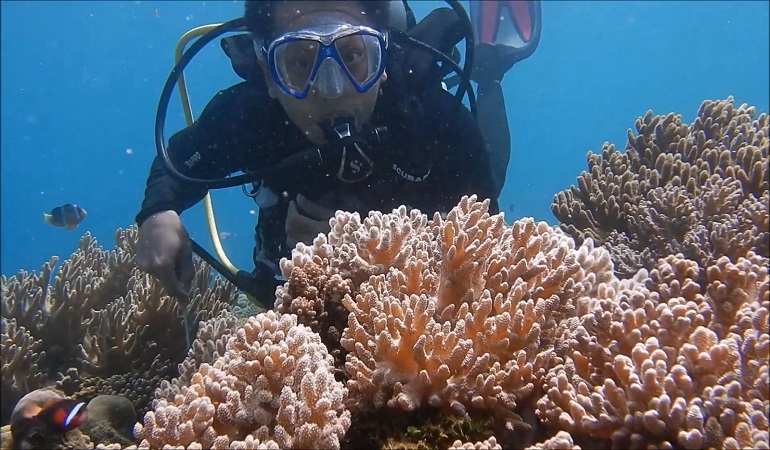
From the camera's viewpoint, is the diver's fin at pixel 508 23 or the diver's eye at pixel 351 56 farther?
the diver's fin at pixel 508 23

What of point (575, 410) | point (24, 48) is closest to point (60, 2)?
point (24, 48)

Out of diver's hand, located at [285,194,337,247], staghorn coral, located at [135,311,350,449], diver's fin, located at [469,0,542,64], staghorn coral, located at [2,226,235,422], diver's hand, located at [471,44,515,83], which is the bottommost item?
staghorn coral, located at [135,311,350,449]

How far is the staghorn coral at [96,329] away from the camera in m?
3.68

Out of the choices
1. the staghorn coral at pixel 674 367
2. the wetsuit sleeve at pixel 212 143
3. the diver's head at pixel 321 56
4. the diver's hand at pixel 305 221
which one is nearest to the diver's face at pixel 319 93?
the diver's head at pixel 321 56

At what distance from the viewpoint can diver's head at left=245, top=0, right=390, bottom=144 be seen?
3.89m

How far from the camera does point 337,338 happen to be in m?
2.06

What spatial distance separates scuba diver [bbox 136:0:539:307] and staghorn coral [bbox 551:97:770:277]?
91 cm

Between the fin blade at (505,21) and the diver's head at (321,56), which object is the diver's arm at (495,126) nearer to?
the fin blade at (505,21)

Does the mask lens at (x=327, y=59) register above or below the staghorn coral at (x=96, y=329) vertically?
above

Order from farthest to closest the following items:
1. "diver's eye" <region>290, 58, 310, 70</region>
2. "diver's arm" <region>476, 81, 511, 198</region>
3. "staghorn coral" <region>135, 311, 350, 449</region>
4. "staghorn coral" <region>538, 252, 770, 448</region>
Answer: "diver's arm" <region>476, 81, 511, 198</region>
"diver's eye" <region>290, 58, 310, 70</region>
"staghorn coral" <region>135, 311, 350, 449</region>
"staghorn coral" <region>538, 252, 770, 448</region>

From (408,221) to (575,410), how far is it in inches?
42.3

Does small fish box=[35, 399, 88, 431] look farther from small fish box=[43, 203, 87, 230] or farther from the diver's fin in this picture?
the diver's fin

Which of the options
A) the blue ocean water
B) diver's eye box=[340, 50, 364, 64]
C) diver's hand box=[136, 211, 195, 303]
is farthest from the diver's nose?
the blue ocean water

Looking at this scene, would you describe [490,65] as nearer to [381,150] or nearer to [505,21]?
[505,21]
